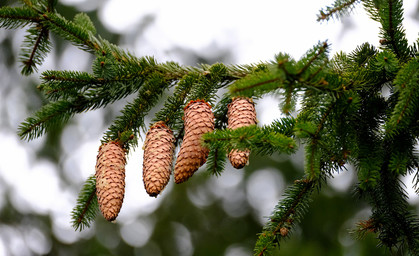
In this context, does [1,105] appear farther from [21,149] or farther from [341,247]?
[341,247]

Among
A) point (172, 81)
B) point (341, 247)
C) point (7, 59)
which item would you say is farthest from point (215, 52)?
point (172, 81)

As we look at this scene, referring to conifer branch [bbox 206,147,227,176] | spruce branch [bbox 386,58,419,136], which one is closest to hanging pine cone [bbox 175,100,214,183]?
conifer branch [bbox 206,147,227,176]

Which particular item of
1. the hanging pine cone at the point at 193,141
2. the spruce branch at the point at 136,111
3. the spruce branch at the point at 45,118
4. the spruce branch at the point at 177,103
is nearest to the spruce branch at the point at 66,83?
the spruce branch at the point at 45,118

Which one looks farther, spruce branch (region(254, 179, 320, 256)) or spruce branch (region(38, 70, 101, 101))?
spruce branch (region(38, 70, 101, 101))

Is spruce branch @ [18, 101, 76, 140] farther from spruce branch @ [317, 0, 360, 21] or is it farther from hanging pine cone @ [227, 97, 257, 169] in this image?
spruce branch @ [317, 0, 360, 21]

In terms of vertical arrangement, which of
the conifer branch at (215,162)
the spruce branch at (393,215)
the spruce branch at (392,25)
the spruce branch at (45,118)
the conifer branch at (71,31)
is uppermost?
the spruce branch at (392,25)

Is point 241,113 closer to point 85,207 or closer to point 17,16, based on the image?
point 85,207

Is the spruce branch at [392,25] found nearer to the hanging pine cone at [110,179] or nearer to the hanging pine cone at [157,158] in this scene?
the hanging pine cone at [157,158]
